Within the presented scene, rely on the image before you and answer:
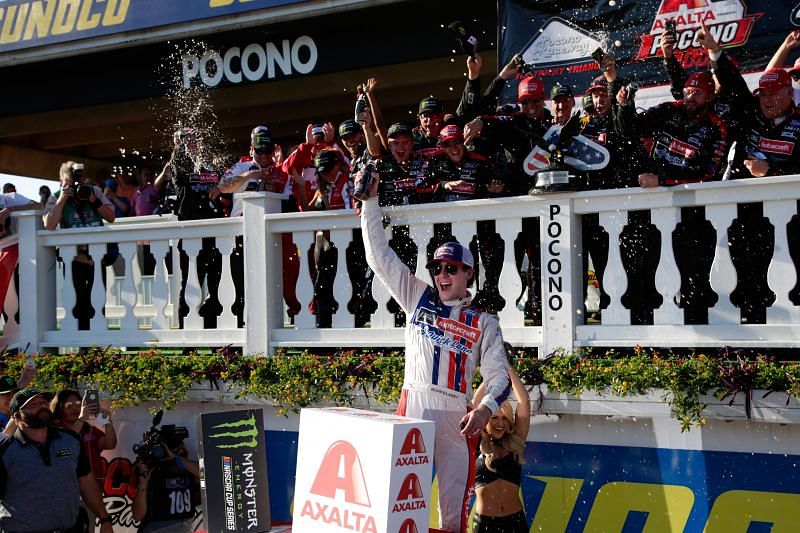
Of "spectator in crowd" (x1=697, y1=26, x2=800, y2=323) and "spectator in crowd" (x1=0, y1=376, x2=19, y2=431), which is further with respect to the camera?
"spectator in crowd" (x1=0, y1=376, x2=19, y2=431)

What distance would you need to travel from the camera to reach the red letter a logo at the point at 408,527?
5.14 metres

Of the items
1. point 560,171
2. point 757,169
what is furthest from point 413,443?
point 757,169

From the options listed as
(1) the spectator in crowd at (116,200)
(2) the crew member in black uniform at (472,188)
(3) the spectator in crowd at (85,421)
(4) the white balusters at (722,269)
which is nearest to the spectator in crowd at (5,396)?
(3) the spectator in crowd at (85,421)

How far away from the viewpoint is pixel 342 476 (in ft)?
17.6

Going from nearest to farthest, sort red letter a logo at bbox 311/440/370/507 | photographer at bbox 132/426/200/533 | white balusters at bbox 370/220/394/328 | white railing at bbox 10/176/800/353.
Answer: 1. red letter a logo at bbox 311/440/370/507
2. white railing at bbox 10/176/800/353
3. white balusters at bbox 370/220/394/328
4. photographer at bbox 132/426/200/533

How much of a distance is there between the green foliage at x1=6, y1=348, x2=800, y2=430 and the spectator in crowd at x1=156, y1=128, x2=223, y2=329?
48 centimetres

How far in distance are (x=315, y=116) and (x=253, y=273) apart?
25.1ft

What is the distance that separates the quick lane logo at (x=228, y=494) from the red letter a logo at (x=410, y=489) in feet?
6.11

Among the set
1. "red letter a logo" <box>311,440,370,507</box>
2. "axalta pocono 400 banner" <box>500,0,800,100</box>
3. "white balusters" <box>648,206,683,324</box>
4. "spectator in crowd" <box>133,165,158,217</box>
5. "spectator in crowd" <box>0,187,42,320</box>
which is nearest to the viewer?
"red letter a logo" <box>311,440,370,507</box>

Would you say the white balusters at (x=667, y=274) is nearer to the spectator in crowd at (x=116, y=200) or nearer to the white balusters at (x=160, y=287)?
the white balusters at (x=160, y=287)

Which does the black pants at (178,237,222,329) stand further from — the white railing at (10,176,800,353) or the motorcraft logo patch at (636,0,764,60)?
the motorcraft logo patch at (636,0,764,60)

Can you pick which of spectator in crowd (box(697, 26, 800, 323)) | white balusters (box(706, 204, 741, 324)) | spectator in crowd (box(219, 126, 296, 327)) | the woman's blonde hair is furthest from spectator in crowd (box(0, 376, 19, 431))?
spectator in crowd (box(697, 26, 800, 323))

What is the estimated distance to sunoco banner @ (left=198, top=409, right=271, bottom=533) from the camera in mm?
6625

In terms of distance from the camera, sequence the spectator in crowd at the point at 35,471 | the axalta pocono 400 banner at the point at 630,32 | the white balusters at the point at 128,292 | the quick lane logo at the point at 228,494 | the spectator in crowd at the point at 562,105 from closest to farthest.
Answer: the quick lane logo at the point at 228,494 < the spectator in crowd at the point at 35,471 < the spectator in crowd at the point at 562,105 < the white balusters at the point at 128,292 < the axalta pocono 400 banner at the point at 630,32
